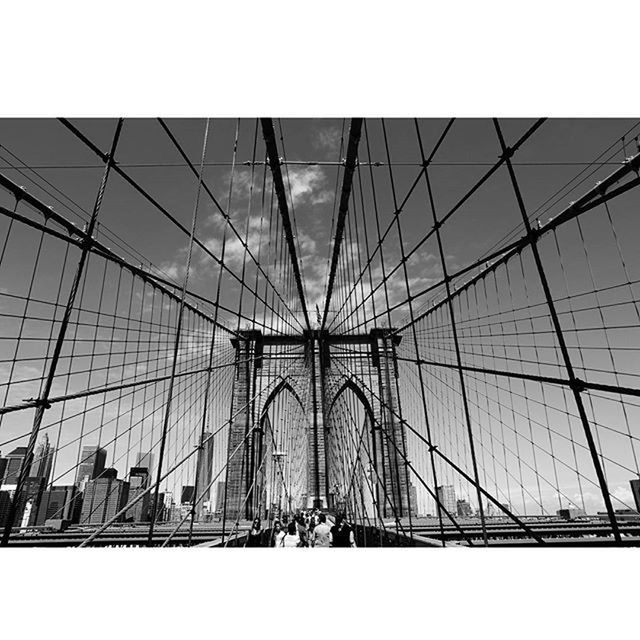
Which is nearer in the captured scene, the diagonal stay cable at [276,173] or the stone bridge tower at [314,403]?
the diagonal stay cable at [276,173]

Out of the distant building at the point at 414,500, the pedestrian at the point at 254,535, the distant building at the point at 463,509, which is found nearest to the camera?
the pedestrian at the point at 254,535

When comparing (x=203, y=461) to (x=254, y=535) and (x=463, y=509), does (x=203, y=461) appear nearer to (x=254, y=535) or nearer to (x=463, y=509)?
(x=254, y=535)

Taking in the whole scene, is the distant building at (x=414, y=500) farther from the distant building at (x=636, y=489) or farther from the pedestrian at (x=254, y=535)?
the distant building at (x=636, y=489)

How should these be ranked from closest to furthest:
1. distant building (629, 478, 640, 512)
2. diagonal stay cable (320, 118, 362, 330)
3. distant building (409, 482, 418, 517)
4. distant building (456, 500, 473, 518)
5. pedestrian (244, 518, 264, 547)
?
distant building (629, 478, 640, 512)
diagonal stay cable (320, 118, 362, 330)
pedestrian (244, 518, 264, 547)
distant building (456, 500, 473, 518)
distant building (409, 482, 418, 517)

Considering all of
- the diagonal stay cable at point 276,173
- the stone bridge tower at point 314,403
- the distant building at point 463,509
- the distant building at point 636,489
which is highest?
the diagonal stay cable at point 276,173

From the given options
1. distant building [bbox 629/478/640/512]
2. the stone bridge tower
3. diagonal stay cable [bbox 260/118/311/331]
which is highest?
diagonal stay cable [bbox 260/118/311/331]

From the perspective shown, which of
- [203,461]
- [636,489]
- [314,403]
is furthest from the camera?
[314,403]

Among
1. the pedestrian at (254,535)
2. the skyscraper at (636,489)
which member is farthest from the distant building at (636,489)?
the pedestrian at (254,535)

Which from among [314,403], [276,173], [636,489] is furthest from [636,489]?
[314,403]

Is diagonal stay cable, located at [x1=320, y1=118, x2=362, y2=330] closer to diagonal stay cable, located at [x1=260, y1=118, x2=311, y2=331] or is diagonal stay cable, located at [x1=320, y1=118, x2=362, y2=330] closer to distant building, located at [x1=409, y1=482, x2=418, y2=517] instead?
diagonal stay cable, located at [x1=260, y1=118, x2=311, y2=331]

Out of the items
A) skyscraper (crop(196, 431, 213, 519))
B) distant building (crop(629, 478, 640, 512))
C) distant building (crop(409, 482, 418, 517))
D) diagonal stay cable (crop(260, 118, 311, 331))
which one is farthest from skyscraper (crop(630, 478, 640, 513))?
distant building (crop(409, 482, 418, 517))
